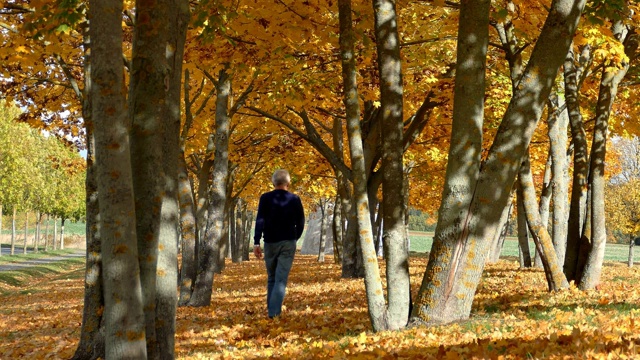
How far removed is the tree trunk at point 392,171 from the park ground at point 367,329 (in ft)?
1.58

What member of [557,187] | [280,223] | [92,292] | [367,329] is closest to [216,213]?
[280,223]

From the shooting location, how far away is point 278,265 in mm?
8781

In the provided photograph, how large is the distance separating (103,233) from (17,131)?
44398 millimetres

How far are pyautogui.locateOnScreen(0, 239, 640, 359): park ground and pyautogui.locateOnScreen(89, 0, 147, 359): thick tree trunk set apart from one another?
2.10 metres

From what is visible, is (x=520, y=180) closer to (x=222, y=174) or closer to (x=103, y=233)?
(x=222, y=174)

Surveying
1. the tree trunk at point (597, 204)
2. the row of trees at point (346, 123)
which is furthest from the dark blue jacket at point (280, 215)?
the tree trunk at point (597, 204)

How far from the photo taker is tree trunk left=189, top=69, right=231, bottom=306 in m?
11.6

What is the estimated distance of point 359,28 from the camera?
8297 millimetres

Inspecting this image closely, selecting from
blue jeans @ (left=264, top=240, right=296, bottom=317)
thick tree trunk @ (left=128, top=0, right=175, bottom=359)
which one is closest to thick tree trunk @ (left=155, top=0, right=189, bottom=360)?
thick tree trunk @ (left=128, top=0, right=175, bottom=359)

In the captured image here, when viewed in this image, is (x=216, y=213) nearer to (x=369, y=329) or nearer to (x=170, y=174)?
(x=369, y=329)

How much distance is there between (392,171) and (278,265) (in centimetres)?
272

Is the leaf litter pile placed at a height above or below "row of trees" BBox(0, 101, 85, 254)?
below

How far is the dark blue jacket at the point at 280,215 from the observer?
870 cm

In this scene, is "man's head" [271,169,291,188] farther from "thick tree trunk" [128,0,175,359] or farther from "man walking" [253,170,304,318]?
"thick tree trunk" [128,0,175,359]
